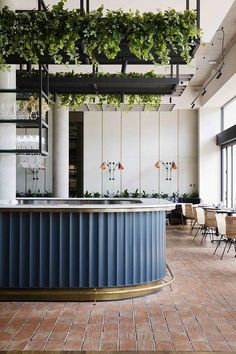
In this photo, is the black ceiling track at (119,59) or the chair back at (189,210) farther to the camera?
the chair back at (189,210)

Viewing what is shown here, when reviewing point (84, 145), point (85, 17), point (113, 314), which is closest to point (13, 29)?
point (85, 17)

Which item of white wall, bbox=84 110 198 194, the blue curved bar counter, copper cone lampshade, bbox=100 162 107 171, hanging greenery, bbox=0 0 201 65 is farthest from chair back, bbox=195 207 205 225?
hanging greenery, bbox=0 0 201 65

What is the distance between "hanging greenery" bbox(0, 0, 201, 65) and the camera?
5320 mm

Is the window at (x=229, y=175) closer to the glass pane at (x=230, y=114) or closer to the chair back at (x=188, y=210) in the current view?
the glass pane at (x=230, y=114)

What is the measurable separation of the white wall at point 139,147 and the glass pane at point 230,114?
3.84 feet

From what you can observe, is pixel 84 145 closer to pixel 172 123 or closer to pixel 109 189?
pixel 109 189

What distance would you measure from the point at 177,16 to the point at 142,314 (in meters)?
3.17

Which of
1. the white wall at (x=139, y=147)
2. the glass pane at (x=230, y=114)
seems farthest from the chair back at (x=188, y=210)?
the glass pane at (x=230, y=114)

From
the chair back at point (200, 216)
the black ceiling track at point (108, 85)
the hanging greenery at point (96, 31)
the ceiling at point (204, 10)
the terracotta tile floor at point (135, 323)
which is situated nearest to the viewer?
the terracotta tile floor at point (135, 323)

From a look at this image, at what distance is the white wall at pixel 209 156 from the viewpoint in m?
17.2

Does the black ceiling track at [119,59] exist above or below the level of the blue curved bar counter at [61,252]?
above

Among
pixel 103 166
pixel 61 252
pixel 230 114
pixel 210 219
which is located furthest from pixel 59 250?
pixel 230 114

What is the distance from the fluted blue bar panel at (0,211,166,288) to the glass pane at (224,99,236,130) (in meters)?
11.0

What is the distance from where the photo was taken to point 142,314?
5.21 m
